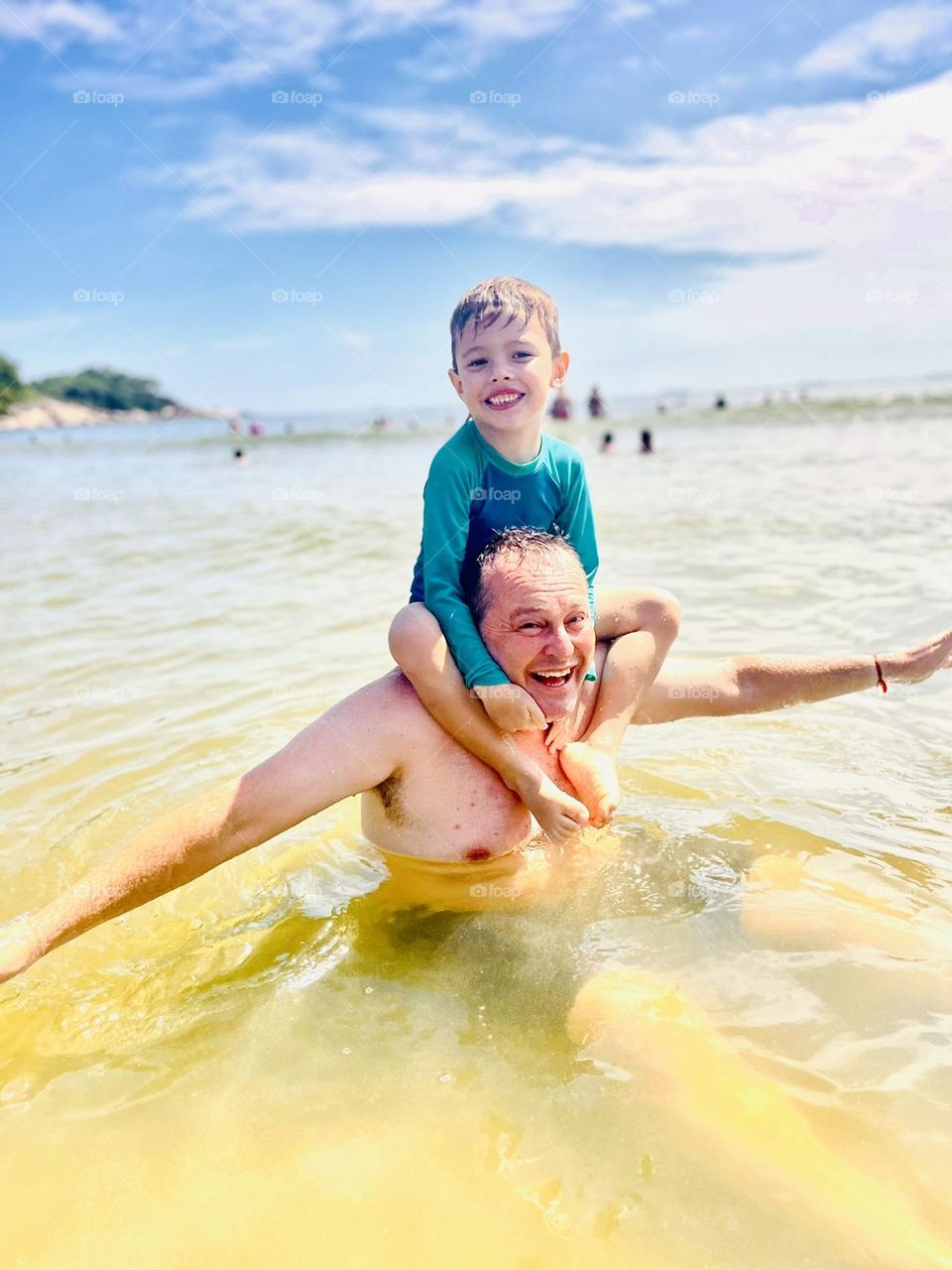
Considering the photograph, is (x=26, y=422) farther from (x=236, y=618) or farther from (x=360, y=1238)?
(x=360, y=1238)

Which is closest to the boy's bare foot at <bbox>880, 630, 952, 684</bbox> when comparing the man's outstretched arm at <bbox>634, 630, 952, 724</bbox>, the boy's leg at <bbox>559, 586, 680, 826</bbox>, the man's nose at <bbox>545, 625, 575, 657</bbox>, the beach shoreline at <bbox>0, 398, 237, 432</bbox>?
the man's outstretched arm at <bbox>634, 630, 952, 724</bbox>

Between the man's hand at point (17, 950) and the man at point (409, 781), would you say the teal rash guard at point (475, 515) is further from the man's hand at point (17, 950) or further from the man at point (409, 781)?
the man's hand at point (17, 950)

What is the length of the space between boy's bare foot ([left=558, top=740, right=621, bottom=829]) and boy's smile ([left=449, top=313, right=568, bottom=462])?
3.68 feet

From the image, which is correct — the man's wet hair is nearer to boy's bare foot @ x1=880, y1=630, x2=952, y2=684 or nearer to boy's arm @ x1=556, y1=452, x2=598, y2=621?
boy's arm @ x1=556, y1=452, x2=598, y2=621

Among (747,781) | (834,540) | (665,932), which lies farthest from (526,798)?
(834,540)

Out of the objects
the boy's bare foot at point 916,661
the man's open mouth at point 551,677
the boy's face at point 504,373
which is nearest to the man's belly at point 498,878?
the man's open mouth at point 551,677

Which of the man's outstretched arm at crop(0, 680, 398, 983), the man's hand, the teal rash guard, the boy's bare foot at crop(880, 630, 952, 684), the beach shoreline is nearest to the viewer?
the man's hand

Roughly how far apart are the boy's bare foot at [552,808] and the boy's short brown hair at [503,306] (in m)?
1.70

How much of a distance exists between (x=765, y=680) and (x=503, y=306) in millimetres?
1735

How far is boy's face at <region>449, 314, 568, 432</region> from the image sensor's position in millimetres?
3580

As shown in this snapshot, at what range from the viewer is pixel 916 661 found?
3.89 meters

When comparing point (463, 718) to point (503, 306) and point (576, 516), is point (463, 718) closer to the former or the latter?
point (576, 516)

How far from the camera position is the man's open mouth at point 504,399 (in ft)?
11.8

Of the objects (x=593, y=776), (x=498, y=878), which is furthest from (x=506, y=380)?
(x=498, y=878)
